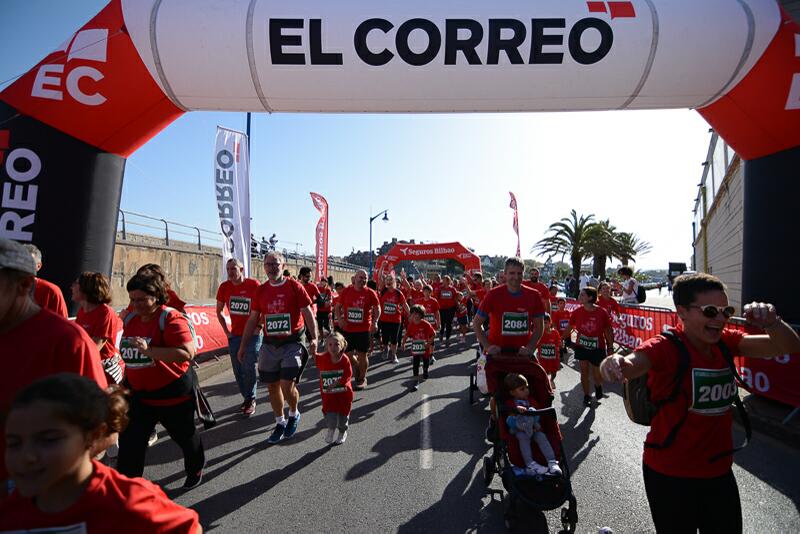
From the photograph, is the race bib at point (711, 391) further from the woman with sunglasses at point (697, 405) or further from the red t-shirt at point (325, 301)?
the red t-shirt at point (325, 301)

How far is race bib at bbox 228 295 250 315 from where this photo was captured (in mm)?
6250

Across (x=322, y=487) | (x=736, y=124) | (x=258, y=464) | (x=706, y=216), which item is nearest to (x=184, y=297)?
(x=258, y=464)

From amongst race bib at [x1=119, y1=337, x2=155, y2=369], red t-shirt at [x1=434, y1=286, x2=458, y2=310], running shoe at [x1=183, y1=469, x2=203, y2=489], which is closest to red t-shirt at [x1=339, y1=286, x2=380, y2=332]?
running shoe at [x1=183, y1=469, x2=203, y2=489]

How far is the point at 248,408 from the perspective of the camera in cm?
592

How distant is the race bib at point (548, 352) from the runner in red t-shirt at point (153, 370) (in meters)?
5.60

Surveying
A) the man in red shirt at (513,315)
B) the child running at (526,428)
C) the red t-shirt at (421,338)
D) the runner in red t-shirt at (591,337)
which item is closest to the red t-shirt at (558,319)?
the runner in red t-shirt at (591,337)

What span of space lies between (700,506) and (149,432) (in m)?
3.91

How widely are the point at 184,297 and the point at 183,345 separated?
39.1ft

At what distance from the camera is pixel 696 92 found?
495cm

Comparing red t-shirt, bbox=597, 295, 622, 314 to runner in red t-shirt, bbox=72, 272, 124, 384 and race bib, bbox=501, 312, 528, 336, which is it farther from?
runner in red t-shirt, bbox=72, 272, 124, 384

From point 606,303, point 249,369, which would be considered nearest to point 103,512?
point 249,369

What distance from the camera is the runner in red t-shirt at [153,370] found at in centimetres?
312

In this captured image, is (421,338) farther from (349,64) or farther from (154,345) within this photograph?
(154,345)

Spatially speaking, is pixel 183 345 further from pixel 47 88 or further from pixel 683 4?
pixel 683 4
